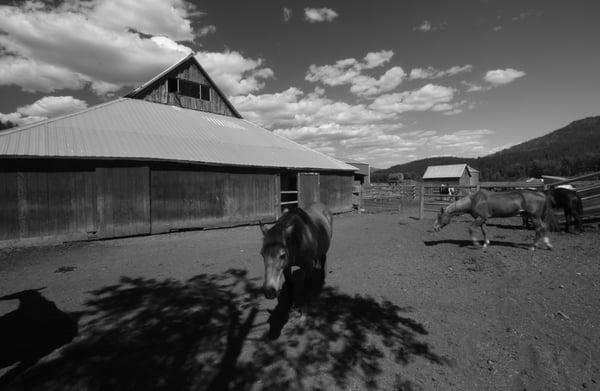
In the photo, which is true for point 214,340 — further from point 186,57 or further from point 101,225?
point 186,57

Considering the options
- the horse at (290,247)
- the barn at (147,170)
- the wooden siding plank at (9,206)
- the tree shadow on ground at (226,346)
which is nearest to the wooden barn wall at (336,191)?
the barn at (147,170)

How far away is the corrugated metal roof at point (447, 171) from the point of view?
51.8m

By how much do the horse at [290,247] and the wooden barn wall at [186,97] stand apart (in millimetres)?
17467

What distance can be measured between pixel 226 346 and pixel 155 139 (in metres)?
13.1

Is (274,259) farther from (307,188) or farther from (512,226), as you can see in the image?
(307,188)

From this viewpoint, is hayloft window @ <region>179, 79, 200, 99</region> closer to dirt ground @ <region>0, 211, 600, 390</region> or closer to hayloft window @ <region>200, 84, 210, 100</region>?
hayloft window @ <region>200, 84, 210, 100</region>

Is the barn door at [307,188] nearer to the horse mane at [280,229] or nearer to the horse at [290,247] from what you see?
the horse at [290,247]

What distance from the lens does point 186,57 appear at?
1994 centimetres

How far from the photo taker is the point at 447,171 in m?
54.4

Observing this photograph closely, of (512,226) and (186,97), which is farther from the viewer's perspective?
(186,97)

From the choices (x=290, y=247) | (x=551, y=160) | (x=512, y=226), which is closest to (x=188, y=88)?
(x=290, y=247)

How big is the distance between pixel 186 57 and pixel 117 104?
6085 millimetres

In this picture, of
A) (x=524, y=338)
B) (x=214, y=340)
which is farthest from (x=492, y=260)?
(x=214, y=340)

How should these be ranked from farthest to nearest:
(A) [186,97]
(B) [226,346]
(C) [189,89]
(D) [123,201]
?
(C) [189,89], (A) [186,97], (D) [123,201], (B) [226,346]
